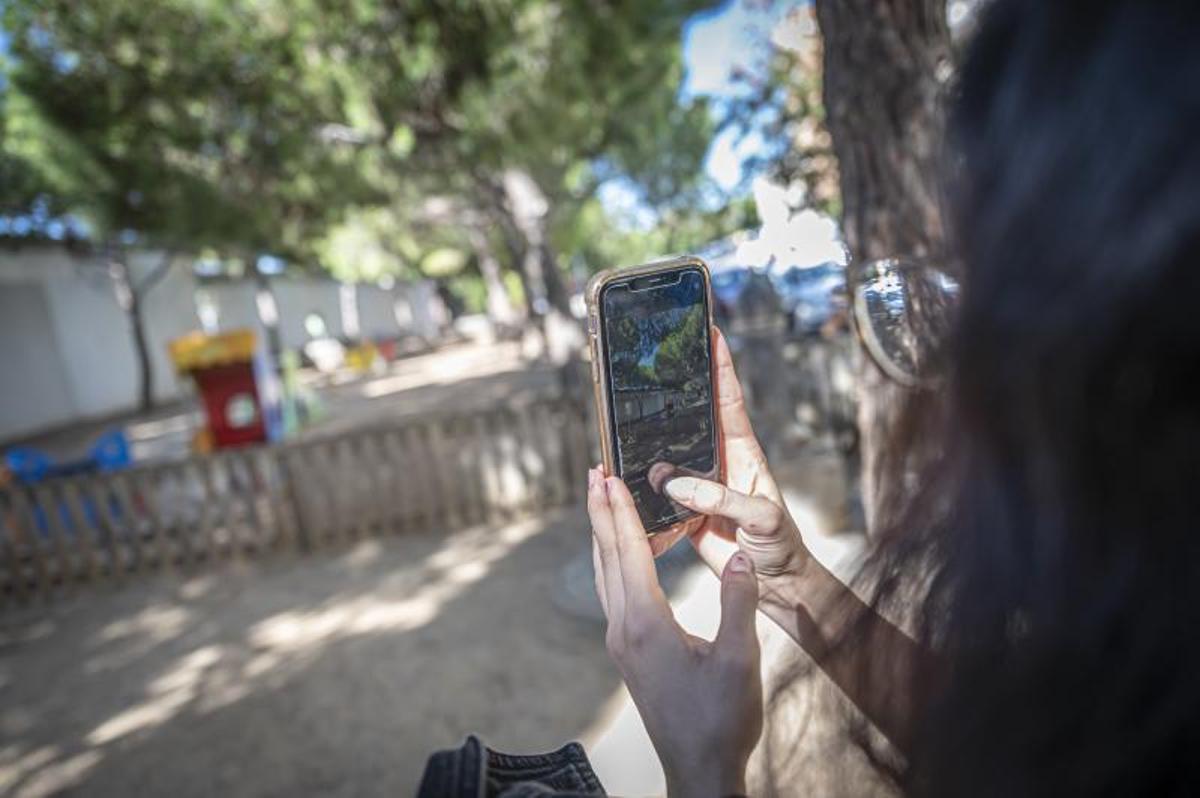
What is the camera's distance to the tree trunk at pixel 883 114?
2.24 m

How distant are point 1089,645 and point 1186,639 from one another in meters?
0.05

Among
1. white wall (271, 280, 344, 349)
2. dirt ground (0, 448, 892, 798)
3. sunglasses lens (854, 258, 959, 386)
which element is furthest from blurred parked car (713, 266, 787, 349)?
white wall (271, 280, 344, 349)

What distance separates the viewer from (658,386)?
1.08 meters

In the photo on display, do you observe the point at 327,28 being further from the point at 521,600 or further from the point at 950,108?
the point at 950,108

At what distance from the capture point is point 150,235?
16094 millimetres

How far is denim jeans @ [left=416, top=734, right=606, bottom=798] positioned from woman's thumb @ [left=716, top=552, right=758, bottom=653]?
8.7 inches

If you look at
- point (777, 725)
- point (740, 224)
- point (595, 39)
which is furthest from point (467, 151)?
point (777, 725)

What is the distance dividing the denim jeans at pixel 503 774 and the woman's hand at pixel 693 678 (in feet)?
0.36

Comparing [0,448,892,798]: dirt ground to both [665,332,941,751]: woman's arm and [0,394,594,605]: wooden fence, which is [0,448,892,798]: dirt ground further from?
[665,332,941,751]: woman's arm

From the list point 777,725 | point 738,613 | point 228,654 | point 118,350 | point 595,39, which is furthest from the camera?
point 118,350

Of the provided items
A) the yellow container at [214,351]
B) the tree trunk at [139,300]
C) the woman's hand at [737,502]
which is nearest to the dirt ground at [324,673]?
the woman's hand at [737,502]

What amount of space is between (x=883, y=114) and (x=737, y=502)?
5.94 ft

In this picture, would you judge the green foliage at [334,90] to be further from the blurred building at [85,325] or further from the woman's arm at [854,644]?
the blurred building at [85,325]

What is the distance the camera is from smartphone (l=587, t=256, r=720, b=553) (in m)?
1.06
